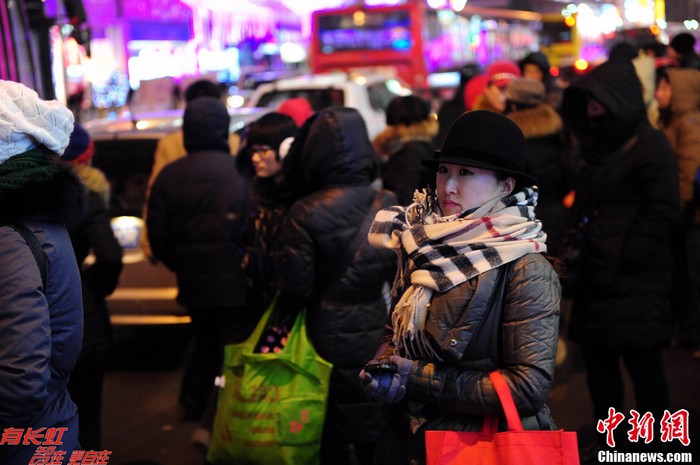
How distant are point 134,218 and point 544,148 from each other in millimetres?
3171

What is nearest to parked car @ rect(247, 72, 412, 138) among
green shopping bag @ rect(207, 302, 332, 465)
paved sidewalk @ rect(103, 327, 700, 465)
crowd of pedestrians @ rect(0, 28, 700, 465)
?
crowd of pedestrians @ rect(0, 28, 700, 465)

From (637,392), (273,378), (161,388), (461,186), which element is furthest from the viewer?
(161,388)

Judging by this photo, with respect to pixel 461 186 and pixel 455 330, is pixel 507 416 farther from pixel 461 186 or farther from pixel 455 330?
pixel 461 186

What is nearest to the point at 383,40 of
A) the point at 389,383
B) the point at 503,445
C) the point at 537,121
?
the point at 537,121

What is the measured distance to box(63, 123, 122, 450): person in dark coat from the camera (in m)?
4.61

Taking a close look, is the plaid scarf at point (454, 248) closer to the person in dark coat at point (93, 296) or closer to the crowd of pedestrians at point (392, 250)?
the crowd of pedestrians at point (392, 250)

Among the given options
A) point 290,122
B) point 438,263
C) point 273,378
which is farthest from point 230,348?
point 438,263

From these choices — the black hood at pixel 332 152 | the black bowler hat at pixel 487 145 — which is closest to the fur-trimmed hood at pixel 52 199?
the black bowler hat at pixel 487 145

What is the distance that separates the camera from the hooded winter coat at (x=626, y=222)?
4891 mm

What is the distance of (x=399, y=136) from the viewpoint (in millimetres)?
7516

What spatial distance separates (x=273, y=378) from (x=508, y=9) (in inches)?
1219

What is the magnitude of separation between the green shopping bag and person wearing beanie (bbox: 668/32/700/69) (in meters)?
5.87

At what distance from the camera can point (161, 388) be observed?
723cm

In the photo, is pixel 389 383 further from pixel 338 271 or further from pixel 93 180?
pixel 93 180
